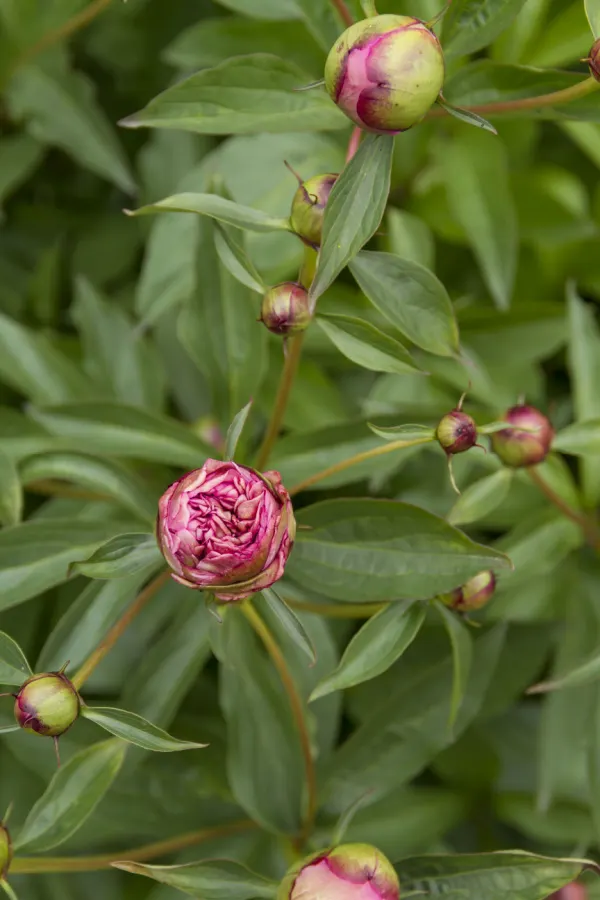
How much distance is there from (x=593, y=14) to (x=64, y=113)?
735mm

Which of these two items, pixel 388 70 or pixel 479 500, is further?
pixel 479 500

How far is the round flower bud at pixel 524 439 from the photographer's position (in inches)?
33.4

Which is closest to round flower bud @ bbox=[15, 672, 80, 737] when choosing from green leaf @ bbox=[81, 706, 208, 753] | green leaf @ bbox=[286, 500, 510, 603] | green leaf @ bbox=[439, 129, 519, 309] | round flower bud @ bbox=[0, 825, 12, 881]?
green leaf @ bbox=[81, 706, 208, 753]

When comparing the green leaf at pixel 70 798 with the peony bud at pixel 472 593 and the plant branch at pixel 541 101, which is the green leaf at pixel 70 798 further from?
the plant branch at pixel 541 101

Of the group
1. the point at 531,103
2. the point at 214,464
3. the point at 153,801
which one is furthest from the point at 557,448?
the point at 153,801

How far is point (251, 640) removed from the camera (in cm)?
99

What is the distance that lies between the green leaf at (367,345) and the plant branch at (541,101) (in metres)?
0.18

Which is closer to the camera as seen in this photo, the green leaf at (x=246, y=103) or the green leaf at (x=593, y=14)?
the green leaf at (x=593, y=14)

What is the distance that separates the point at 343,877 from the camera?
27.5 inches

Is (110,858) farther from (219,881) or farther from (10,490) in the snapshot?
(10,490)

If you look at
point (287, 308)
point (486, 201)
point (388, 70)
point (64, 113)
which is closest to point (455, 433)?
point (287, 308)

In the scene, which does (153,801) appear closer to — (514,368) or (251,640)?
(251,640)

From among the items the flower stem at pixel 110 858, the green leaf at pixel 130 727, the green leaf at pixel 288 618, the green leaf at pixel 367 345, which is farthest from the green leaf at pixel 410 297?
the flower stem at pixel 110 858

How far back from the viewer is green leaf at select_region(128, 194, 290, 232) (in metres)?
0.69
